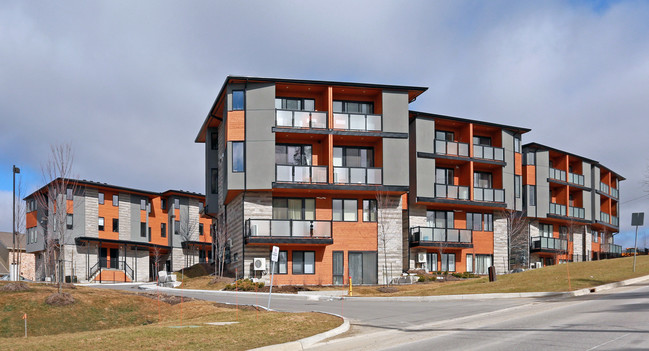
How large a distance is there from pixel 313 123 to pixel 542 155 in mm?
24490

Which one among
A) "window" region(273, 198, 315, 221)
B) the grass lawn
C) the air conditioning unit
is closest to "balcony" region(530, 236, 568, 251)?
"window" region(273, 198, 315, 221)

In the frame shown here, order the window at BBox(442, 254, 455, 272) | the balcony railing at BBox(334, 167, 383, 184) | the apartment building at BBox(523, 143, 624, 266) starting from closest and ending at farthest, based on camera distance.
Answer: the balcony railing at BBox(334, 167, 383, 184) → the window at BBox(442, 254, 455, 272) → the apartment building at BBox(523, 143, 624, 266)

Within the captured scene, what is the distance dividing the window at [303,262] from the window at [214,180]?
11013 mm

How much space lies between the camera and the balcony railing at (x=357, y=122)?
37.3m

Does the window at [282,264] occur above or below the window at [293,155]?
below

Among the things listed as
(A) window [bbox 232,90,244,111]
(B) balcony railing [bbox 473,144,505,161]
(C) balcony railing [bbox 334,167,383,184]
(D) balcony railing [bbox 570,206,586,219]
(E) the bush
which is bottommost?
(E) the bush

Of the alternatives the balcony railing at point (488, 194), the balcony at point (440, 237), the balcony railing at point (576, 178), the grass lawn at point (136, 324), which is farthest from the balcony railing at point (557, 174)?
the grass lawn at point (136, 324)

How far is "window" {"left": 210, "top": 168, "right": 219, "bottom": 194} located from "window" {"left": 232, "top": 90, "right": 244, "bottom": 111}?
971 centimetres

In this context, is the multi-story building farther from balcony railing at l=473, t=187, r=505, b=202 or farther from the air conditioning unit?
balcony railing at l=473, t=187, r=505, b=202

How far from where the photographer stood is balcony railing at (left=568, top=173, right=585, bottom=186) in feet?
180

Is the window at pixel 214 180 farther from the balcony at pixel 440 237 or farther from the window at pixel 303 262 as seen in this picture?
the balcony at pixel 440 237

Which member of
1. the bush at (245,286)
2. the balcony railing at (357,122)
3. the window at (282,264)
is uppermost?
the balcony railing at (357,122)

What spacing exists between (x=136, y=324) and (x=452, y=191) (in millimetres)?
27278

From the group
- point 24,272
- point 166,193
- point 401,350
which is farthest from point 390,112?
point 24,272
